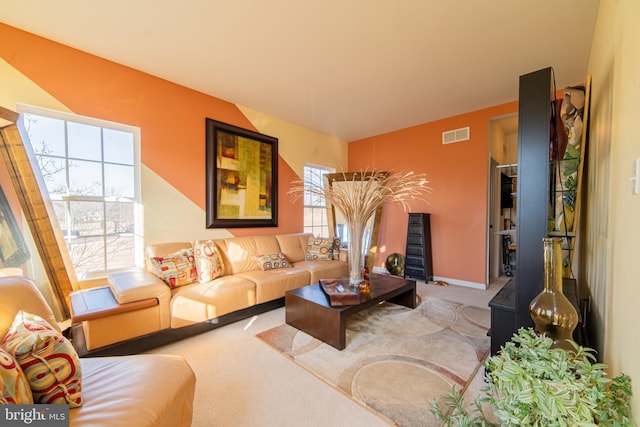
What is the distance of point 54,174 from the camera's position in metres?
2.32

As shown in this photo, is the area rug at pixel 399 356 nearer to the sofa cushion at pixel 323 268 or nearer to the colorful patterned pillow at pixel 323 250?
the sofa cushion at pixel 323 268

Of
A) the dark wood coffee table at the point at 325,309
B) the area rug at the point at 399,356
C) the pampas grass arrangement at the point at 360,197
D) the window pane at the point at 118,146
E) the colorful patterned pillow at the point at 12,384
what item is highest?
the window pane at the point at 118,146

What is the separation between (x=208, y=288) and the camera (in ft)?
8.18

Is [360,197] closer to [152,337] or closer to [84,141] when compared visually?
[152,337]

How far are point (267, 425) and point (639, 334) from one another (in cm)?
161

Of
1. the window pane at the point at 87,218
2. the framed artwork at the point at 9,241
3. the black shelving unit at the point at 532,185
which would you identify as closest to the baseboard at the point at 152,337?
the framed artwork at the point at 9,241

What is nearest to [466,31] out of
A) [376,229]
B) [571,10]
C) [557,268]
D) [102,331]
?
[571,10]

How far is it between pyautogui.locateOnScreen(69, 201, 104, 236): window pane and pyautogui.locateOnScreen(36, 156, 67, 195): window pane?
164mm

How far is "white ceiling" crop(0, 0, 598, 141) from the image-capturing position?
191 centimetres

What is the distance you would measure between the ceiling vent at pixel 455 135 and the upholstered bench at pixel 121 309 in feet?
14.5

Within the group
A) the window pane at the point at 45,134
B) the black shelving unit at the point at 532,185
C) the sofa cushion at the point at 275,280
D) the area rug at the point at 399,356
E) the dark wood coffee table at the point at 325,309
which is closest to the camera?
the black shelving unit at the point at 532,185

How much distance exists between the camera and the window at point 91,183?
7.57 ft

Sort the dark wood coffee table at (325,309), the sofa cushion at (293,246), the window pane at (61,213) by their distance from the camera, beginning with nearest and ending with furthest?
the dark wood coffee table at (325,309)
the window pane at (61,213)
the sofa cushion at (293,246)

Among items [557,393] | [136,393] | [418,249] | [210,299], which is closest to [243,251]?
[210,299]
